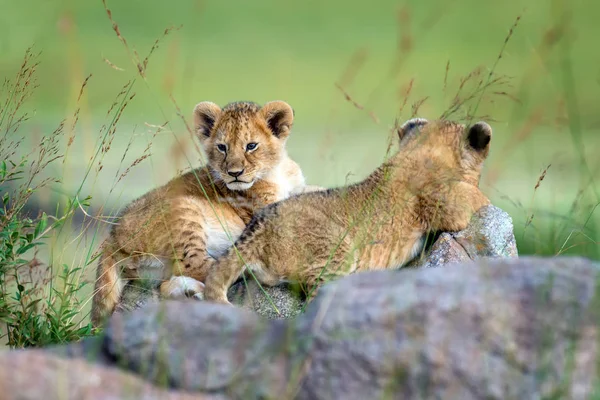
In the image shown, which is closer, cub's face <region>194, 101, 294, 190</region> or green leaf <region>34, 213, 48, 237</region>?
green leaf <region>34, 213, 48, 237</region>

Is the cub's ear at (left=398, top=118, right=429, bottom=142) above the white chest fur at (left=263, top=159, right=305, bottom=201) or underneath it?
above

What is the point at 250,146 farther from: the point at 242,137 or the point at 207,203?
the point at 207,203

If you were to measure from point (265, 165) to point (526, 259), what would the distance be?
14.0ft

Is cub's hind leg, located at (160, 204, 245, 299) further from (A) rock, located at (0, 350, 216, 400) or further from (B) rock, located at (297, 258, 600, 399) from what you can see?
(B) rock, located at (297, 258, 600, 399)

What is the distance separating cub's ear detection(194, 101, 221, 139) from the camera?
814 cm

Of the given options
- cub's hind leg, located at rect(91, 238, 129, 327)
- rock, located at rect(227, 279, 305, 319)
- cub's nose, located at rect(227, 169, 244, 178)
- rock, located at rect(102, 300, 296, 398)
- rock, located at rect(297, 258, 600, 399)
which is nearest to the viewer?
rock, located at rect(297, 258, 600, 399)

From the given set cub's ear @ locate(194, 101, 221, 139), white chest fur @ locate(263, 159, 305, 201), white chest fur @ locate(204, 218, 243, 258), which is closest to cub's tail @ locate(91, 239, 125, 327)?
white chest fur @ locate(204, 218, 243, 258)

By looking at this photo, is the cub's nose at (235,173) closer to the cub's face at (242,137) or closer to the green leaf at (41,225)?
the cub's face at (242,137)

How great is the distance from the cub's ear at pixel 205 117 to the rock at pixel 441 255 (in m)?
1.83

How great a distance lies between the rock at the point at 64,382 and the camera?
347cm

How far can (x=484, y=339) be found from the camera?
3699 millimetres

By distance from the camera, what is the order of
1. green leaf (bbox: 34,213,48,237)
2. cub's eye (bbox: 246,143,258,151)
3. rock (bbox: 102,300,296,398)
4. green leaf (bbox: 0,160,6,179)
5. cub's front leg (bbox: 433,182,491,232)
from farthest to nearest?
1. cub's eye (bbox: 246,143,258,151)
2. cub's front leg (bbox: 433,182,491,232)
3. green leaf (bbox: 0,160,6,179)
4. green leaf (bbox: 34,213,48,237)
5. rock (bbox: 102,300,296,398)

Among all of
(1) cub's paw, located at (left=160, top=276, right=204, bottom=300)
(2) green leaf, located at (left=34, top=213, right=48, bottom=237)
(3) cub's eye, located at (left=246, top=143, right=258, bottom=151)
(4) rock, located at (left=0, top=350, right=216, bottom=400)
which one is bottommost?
(1) cub's paw, located at (left=160, top=276, right=204, bottom=300)

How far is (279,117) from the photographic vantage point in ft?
27.3
